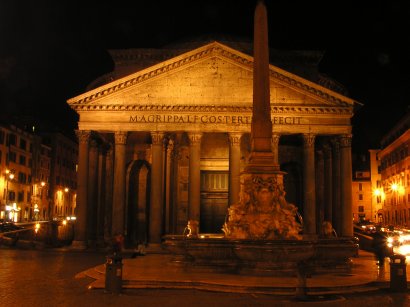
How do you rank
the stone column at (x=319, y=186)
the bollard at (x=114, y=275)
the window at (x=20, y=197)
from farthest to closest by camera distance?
the window at (x=20, y=197)
the stone column at (x=319, y=186)
the bollard at (x=114, y=275)

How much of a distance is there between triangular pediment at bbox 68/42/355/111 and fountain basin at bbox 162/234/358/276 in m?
16.3

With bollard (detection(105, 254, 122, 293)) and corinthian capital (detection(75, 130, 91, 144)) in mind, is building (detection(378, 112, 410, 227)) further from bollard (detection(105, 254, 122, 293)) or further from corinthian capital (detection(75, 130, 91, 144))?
bollard (detection(105, 254, 122, 293))

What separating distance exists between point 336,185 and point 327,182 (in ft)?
10.8

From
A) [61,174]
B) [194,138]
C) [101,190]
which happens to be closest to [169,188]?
[194,138]

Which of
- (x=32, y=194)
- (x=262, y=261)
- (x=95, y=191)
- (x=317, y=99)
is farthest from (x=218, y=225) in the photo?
(x=32, y=194)

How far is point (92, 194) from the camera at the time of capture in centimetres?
3572

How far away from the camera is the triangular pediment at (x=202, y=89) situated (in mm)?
33938

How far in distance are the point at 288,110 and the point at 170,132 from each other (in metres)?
7.45

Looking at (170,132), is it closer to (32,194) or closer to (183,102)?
(183,102)

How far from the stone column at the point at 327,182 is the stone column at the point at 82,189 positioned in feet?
53.2

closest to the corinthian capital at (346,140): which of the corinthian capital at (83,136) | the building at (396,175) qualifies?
the corinthian capital at (83,136)

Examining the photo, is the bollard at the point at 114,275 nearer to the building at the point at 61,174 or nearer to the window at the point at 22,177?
the window at the point at 22,177

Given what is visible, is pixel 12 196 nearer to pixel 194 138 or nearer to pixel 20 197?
pixel 20 197

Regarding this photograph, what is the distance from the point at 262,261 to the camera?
50.3ft
